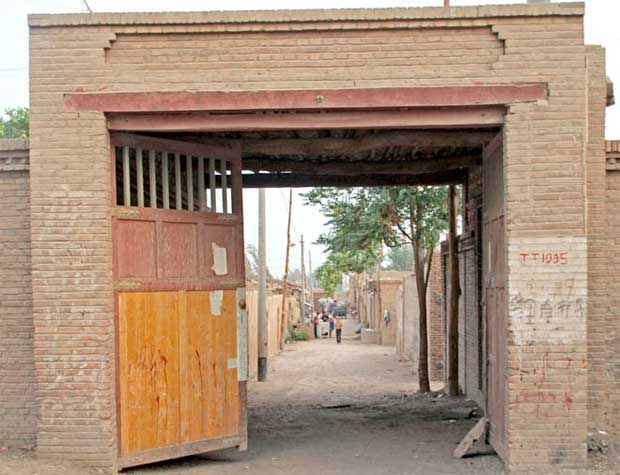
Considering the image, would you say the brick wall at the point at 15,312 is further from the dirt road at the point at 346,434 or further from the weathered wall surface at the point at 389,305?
the weathered wall surface at the point at 389,305

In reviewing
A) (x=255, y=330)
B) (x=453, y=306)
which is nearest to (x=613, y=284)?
(x=453, y=306)

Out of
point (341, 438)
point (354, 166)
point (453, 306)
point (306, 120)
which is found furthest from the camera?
point (453, 306)

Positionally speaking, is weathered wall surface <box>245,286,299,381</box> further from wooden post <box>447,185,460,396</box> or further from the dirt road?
wooden post <box>447,185,460,396</box>

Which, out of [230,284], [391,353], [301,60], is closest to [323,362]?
[391,353]

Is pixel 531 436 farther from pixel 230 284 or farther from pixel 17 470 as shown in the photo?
pixel 17 470

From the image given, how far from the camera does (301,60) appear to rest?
802cm

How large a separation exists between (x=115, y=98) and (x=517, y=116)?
4414 millimetres

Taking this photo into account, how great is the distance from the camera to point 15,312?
8.78m

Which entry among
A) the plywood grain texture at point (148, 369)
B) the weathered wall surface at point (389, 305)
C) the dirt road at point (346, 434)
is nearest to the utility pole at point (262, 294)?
the dirt road at point (346, 434)

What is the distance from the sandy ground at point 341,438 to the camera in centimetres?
838

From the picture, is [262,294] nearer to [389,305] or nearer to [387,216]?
[387,216]

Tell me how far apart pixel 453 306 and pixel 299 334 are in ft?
86.9

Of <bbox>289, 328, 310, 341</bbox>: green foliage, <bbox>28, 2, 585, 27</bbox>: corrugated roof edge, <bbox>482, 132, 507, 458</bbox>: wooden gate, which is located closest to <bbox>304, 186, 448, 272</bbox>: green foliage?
<bbox>482, 132, 507, 458</bbox>: wooden gate

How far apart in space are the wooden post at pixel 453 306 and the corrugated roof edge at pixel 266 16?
23.1 feet
